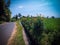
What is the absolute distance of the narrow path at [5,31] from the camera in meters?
2.50

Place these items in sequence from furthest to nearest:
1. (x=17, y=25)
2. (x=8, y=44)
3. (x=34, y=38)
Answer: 1. (x=34, y=38)
2. (x=17, y=25)
3. (x=8, y=44)

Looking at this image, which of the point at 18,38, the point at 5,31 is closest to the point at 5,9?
the point at 5,31

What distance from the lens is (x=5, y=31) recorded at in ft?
8.45

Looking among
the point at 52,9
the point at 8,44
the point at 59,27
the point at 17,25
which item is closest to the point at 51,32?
the point at 59,27

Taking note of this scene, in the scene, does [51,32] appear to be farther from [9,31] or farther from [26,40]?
[9,31]

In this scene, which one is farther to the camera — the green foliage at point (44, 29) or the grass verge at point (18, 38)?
the green foliage at point (44, 29)

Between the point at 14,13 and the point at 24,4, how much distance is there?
0.23 metres

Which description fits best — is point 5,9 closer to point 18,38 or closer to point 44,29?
point 18,38

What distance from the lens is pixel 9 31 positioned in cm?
261

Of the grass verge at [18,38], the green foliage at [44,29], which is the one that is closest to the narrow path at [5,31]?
the grass verge at [18,38]

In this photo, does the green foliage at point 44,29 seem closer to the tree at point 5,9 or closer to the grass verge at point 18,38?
the grass verge at point 18,38

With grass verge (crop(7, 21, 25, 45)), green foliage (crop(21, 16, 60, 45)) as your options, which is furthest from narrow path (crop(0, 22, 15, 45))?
green foliage (crop(21, 16, 60, 45))

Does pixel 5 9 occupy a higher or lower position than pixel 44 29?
higher

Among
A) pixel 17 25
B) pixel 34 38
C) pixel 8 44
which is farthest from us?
pixel 34 38
